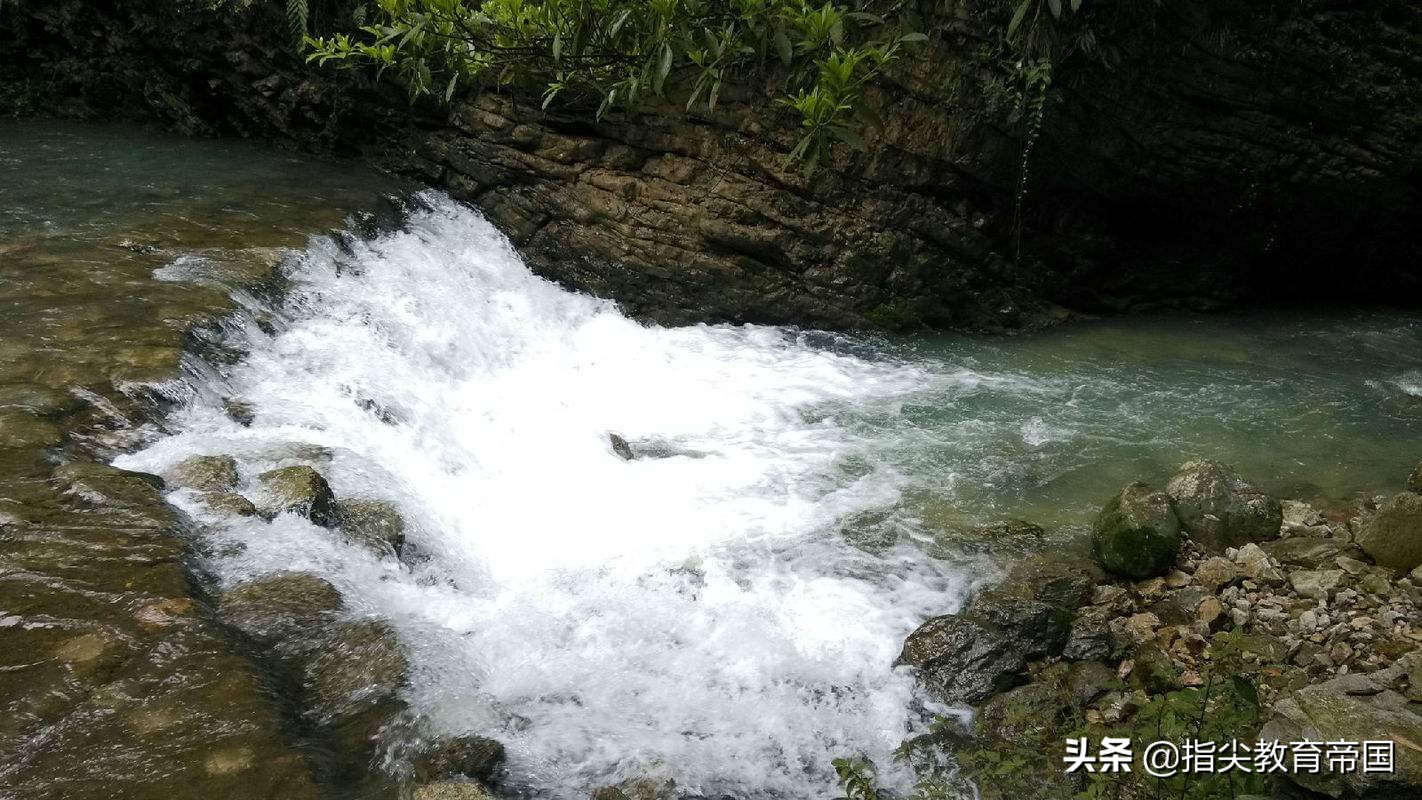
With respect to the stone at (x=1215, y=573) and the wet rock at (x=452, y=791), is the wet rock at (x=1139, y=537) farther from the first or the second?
the wet rock at (x=452, y=791)

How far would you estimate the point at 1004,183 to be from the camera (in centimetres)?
790

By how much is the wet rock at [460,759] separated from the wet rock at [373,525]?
128 cm

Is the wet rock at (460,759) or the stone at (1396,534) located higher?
the stone at (1396,534)

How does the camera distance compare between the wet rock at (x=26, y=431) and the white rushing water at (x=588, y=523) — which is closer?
the white rushing water at (x=588, y=523)

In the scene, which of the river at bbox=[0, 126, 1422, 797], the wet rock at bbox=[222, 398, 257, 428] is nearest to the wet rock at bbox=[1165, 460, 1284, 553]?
the river at bbox=[0, 126, 1422, 797]

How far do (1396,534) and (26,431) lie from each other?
21.4ft

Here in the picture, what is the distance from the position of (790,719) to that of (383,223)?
6067mm

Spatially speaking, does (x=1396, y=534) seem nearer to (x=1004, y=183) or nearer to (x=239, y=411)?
(x=1004, y=183)

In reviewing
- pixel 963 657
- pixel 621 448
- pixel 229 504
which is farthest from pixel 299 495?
pixel 963 657

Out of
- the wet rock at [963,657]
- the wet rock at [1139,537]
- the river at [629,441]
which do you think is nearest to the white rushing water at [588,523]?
the river at [629,441]

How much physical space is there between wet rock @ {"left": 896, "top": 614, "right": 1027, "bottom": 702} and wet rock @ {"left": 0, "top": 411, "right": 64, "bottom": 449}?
4.05m

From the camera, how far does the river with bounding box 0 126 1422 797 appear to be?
12.6ft

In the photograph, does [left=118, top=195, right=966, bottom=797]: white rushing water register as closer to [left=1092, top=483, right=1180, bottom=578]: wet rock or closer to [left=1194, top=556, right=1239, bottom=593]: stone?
[left=1092, top=483, right=1180, bottom=578]: wet rock

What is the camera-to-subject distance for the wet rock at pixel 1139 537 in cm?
455
